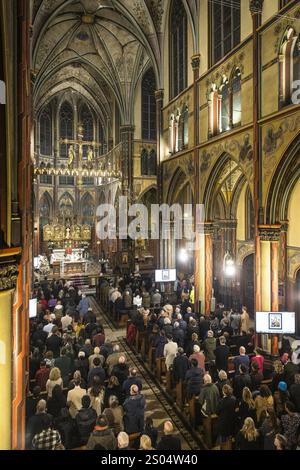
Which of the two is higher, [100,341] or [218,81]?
[218,81]

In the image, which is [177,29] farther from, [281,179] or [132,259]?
[132,259]

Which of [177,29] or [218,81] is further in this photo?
[177,29]

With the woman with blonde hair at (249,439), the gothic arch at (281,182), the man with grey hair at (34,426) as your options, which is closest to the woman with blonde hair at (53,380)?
the man with grey hair at (34,426)

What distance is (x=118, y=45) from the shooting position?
1051 inches

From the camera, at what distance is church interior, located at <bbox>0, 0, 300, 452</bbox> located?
614 cm

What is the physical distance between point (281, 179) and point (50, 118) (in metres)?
33.9

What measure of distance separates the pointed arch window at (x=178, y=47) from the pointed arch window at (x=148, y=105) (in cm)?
899

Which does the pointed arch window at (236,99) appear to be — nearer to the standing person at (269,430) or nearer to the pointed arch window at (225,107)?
the pointed arch window at (225,107)

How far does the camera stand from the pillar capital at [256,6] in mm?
11852

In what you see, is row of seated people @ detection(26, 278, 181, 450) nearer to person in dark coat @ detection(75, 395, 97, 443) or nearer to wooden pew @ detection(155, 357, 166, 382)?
person in dark coat @ detection(75, 395, 97, 443)

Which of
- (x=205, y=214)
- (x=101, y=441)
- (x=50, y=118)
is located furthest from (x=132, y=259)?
(x=101, y=441)

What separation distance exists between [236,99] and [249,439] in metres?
12.3

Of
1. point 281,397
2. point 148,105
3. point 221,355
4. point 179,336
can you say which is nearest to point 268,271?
point 179,336

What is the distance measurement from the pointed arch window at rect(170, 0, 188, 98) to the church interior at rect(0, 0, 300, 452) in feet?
0.39
